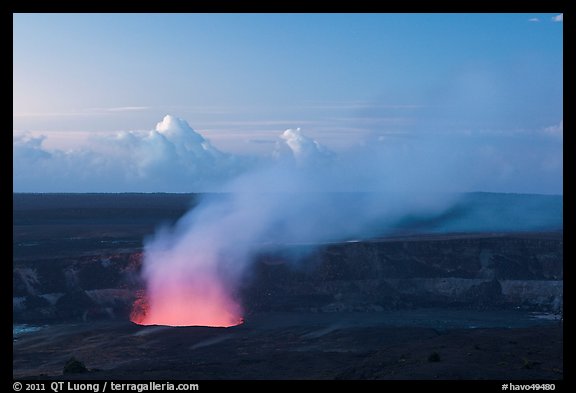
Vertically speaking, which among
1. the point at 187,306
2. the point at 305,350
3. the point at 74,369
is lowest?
the point at 74,369

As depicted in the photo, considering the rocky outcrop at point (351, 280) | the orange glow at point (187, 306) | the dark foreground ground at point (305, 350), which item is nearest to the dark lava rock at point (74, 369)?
the dark foreground ground at point (305, 350)

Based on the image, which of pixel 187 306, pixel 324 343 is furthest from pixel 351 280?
pixel 324 343

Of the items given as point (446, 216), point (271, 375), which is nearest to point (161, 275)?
point (271, 375)

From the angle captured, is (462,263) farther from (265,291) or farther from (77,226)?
(77,226)

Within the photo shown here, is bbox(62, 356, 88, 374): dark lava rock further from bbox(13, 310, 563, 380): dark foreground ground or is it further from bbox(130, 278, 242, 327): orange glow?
bbox(130, 278, 242, 327): orange glow

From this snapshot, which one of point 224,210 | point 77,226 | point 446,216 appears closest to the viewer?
point 224,210

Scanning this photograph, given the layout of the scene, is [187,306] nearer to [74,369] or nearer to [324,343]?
[324,343]

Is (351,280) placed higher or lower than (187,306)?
higher

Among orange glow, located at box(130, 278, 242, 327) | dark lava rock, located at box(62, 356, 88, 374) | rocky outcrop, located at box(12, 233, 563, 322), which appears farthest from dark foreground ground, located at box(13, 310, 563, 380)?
rocky outcrop, located at box(12, 233, 563, 322)
